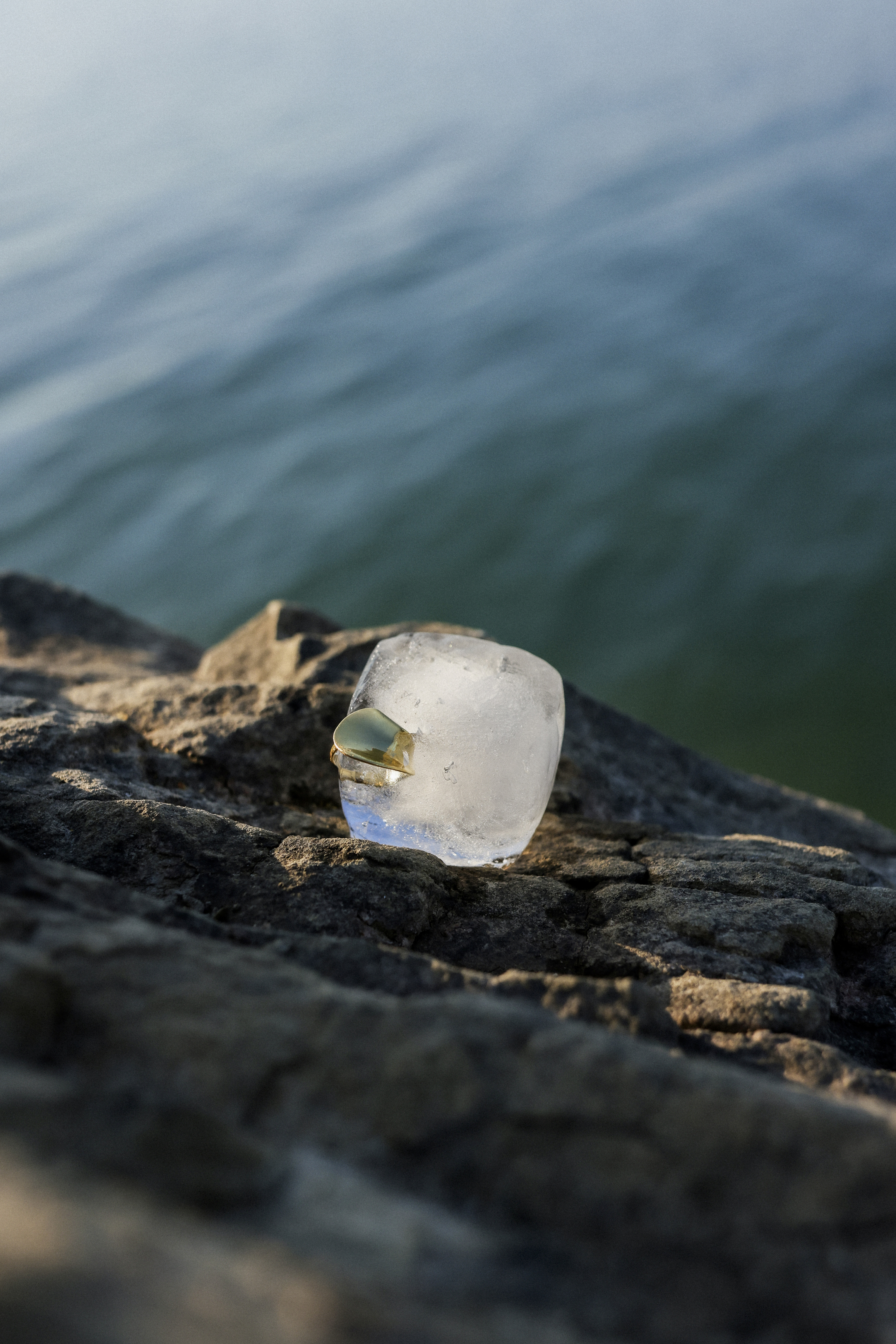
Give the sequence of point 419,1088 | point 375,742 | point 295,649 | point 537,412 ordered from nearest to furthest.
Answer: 1. point 419,1088
2. point 375,742
3. point 295,649
4. point 537,412

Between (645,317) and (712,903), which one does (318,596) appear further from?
(712,903)

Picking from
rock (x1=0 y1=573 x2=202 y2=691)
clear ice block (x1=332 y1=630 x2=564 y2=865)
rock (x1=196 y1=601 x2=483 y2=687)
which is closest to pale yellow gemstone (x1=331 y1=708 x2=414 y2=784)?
clear ice block (x1=332 y1=630 x2=564 y2=865)

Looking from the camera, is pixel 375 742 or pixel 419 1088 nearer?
pixel 419 1088

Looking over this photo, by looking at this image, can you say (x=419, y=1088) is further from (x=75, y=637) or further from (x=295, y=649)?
(x=75, y=637)

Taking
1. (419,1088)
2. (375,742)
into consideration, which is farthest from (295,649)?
(419,1088)

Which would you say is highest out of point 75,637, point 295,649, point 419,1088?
point 295,649

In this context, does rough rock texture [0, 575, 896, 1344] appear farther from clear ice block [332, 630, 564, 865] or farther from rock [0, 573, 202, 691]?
rock [0, 573, 202, 691]

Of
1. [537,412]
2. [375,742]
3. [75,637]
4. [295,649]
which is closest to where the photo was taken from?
[375,742]
